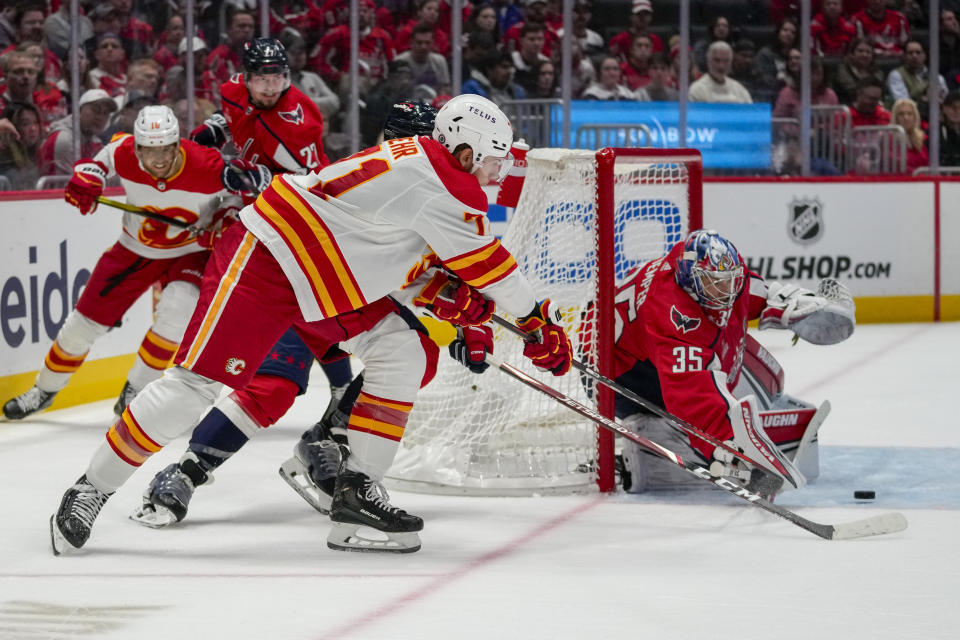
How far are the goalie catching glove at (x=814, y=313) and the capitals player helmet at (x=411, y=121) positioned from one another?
114cm

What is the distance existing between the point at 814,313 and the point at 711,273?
0.59m

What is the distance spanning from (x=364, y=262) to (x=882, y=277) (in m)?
4.91

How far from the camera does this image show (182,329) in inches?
177

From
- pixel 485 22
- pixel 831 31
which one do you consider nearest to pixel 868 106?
pixel 831 31

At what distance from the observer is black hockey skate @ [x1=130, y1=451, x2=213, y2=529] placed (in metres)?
3.17

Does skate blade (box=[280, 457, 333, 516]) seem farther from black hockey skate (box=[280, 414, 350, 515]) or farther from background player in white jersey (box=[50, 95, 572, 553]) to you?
background player in white jersey (box=[50, 95, 572, 553])

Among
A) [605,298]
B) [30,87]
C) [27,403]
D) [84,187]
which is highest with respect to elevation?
[30,87]

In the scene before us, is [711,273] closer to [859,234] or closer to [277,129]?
[277,129]

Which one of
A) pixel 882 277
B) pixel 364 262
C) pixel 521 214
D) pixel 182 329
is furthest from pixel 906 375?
pixel 364 262

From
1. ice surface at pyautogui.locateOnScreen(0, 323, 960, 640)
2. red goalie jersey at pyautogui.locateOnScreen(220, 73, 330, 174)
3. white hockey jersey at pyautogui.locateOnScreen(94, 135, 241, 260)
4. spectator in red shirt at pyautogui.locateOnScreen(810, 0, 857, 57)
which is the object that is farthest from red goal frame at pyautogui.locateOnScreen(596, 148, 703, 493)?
spectator in red shirt at pyautogui.locateOnScreen(810, 0, 857, 57)

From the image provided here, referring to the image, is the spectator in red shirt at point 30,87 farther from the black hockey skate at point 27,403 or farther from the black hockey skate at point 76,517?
the black hockey skate at point 76,517

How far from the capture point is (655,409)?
3404mm

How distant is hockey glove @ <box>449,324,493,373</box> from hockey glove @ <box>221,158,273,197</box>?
144 cm

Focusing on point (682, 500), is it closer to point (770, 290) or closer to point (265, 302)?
point (770, 290)
